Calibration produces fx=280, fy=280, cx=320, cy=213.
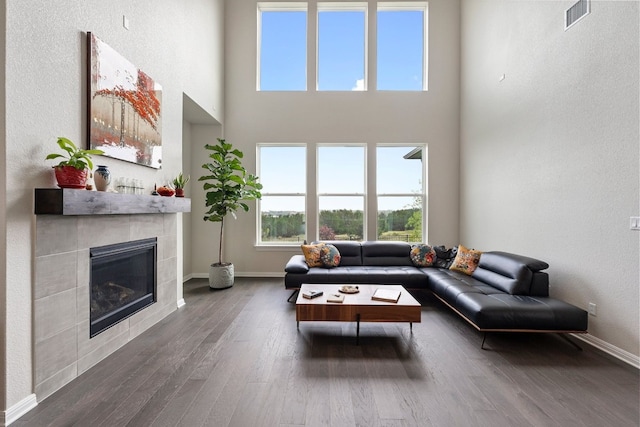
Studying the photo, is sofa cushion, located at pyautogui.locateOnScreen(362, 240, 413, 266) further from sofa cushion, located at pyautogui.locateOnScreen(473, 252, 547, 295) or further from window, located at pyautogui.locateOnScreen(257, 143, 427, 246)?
sofa cushion, located at pyautogui.locateOnScreen(473, 252, 547, 295)

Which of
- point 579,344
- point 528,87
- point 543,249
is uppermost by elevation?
point 528,87

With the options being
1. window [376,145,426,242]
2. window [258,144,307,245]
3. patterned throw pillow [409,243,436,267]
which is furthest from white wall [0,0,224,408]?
window [376,145,426,242]

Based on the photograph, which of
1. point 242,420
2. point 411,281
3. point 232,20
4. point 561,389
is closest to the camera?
point 242,420

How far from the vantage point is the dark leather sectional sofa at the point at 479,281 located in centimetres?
260

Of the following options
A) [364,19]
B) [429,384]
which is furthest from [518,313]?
[364,19]

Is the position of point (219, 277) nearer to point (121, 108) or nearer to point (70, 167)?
point (121, 108)

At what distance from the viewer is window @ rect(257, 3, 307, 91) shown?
18.1ft

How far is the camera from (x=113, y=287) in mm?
2660

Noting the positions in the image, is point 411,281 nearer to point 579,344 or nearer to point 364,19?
point 579,344

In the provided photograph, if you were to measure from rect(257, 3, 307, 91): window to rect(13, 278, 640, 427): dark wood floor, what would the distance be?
4.54 m

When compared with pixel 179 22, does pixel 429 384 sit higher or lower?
lower

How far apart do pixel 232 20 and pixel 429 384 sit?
21.2 ft

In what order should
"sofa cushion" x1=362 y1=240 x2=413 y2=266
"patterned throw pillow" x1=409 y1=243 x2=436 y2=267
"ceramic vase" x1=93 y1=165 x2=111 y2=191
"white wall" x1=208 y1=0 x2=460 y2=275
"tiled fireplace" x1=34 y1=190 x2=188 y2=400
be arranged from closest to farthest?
"tiled fireplace" x1=34 y1=190 x2=188 y2=400, "ceramic vase" x1=93 y1=165 x2=111 y2=191, "patterned throw pillow" x1=409 y1=243 x2=436 y2=267, "sofa cushion" x1=362 y1=240 x2=413 y2=266, "white wall" x1=208 y1=0 x2=460 y2=275

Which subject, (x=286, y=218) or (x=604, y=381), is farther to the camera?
(x=286, y=218)
